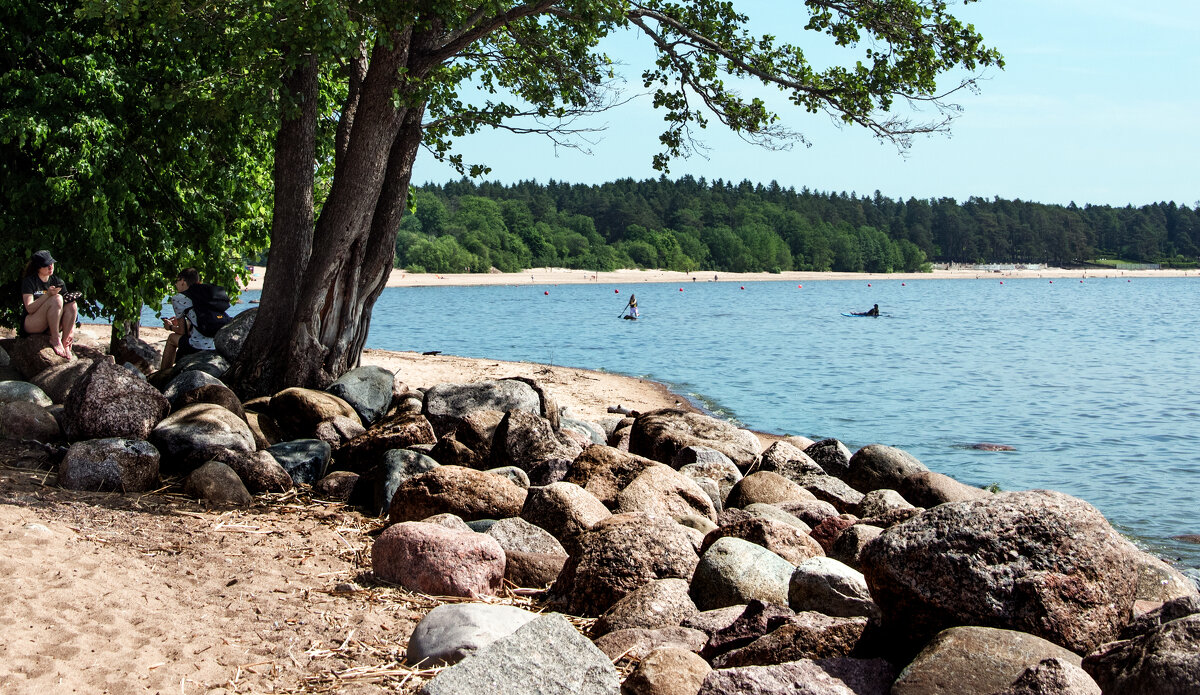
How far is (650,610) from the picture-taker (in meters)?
5.90

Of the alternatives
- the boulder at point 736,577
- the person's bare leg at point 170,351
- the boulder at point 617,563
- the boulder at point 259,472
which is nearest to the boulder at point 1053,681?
the boulder at point 736,577

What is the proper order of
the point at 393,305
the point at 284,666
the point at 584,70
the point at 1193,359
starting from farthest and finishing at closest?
1. the point at 393,305
2. the point at 1193,359
3. the point at 584,70
4. the point at 284,666

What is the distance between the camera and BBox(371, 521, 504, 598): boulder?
6.52m

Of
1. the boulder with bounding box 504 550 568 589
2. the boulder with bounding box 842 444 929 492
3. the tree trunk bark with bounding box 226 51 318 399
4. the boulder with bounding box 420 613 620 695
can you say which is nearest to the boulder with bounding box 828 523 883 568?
the boulder with bounding box 504 550 568 589

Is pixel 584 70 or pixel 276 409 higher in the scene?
pixel 584 70

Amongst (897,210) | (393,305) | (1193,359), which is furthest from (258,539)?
(897,210)

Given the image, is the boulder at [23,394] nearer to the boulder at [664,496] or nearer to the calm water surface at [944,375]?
the boulder at [664,496]

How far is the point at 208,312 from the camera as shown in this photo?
13031mm

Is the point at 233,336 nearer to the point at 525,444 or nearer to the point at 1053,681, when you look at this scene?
→ the point at 525,444

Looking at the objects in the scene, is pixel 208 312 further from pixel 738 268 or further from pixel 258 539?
pixel 738 268

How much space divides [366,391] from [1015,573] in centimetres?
825

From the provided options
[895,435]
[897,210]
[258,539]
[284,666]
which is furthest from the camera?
[897,210]

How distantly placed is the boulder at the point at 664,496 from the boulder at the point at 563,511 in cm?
25

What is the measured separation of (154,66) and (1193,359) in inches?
→ 1425
